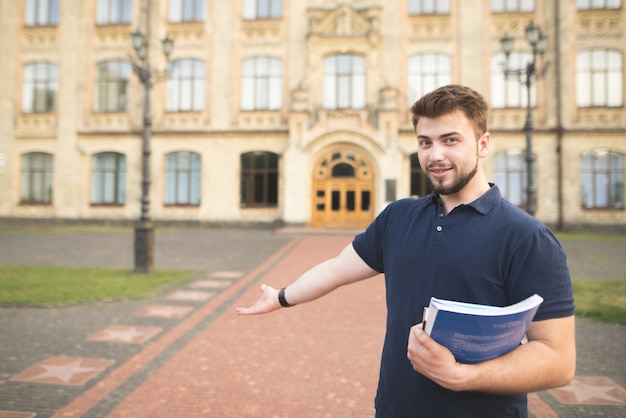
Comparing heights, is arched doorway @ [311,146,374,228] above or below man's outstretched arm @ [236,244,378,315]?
above

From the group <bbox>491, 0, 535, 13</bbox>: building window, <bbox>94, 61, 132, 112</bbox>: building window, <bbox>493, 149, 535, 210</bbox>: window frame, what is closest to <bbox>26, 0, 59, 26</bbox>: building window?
<bbox>94, 61, 132, 112</bbox>: building window

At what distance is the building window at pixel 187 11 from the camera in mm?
22734

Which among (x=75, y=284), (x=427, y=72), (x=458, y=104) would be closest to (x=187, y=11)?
(x=427, y=72)

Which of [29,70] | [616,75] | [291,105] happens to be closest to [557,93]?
[616,75]

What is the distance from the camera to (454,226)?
159 cm

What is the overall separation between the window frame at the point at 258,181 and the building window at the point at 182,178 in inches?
102

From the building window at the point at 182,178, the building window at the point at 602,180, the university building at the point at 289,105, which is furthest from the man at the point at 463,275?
the building window at the point at 602,180

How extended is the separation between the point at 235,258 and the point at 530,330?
35.8 feet

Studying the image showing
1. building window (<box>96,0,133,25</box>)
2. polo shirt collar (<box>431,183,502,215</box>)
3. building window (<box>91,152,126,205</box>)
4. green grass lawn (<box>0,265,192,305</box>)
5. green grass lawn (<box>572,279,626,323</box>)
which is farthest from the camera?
building window (<box>96,0,133,25</box>)

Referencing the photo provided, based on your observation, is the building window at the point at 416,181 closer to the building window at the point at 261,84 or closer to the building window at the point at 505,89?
the building window at the point at 505,89

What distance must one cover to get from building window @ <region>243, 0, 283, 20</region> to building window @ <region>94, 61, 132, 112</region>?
7.48 meters

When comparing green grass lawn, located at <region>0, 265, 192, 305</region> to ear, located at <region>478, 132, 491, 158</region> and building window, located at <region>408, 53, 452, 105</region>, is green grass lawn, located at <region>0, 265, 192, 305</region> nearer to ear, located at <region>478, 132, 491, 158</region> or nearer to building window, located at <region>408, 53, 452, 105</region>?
ear, located at <region>478, 132, 491, 158</region>

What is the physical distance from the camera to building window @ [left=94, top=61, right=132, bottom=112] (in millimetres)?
23078

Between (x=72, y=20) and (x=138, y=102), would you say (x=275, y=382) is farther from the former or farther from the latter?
(x=72, y=20)
